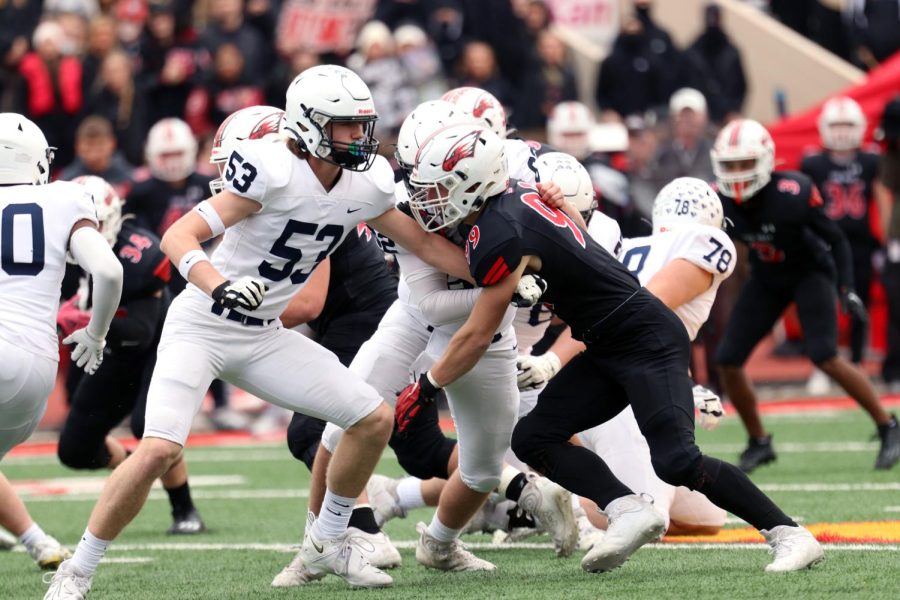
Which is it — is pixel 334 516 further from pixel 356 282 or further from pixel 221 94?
pixel 221 94

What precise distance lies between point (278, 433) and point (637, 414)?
627 centimetres

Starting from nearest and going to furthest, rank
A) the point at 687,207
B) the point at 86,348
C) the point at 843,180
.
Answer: the point at 86,348 < the point at 687,207 < the point at 843,180

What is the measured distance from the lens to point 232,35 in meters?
13.0

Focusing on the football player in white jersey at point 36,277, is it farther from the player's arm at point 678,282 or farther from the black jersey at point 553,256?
the player's arm at point 678,282

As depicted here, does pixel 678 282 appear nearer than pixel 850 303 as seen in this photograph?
Yes

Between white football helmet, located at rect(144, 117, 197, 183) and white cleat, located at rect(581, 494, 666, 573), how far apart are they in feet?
19.6

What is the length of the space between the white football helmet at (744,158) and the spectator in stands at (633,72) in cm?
511

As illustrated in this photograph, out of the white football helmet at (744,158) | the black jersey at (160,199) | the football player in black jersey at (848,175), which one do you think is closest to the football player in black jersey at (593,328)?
the white football helmet at (744,158)

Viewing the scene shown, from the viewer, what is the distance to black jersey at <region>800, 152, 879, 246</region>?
11312 mm

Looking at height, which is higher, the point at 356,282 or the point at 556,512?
the point at 356,282

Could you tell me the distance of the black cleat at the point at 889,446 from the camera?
7.95m

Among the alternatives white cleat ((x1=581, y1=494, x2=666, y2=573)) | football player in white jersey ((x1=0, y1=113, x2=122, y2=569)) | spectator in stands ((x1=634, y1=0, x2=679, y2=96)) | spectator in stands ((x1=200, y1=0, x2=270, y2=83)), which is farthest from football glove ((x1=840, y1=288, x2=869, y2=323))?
spectator in stands ((x1=200, y1=0, x2=270, y2=83))


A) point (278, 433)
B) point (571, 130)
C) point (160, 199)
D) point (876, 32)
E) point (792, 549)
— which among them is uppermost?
point (792, 549)

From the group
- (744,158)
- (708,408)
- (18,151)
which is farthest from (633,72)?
(18,151)
